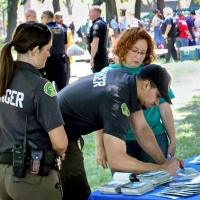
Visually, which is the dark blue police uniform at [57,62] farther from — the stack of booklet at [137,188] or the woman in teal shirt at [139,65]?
the stack of booklet at [137,188]

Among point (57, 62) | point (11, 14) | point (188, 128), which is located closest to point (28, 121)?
point (188, 128)

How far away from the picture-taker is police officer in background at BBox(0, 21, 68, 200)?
284cm

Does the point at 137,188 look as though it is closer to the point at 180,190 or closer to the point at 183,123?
the point at 180,190

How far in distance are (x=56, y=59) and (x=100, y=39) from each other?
1292 millimetres

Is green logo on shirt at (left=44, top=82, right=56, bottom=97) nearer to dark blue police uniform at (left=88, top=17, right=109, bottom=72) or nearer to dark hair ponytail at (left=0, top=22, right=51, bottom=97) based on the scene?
dark hair ponytail at (left=0, top=22, right=51, bottom=97)

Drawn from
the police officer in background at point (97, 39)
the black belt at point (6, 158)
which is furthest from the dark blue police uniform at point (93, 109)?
the police officer in background at point (97, 39)

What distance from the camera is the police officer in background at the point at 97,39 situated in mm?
9703

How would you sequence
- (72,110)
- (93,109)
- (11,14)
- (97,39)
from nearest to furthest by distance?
1. (93,109)
2. (72,110)
3. (97,39)
4. (11,14)

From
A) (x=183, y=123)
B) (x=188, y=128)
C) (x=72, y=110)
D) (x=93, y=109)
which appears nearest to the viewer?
(x=93, y=109)

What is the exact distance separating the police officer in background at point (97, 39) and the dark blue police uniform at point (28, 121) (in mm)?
6846

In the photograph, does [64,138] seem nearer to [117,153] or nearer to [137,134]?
[117,153]

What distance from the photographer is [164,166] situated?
3.24 metres

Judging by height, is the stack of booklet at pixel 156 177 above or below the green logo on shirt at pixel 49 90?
below

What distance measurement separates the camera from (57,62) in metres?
8.79
